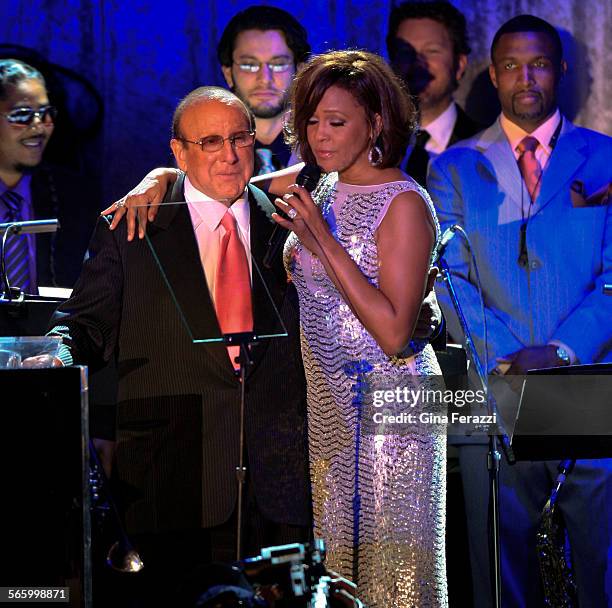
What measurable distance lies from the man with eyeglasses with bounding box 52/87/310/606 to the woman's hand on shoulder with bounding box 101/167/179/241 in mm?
56

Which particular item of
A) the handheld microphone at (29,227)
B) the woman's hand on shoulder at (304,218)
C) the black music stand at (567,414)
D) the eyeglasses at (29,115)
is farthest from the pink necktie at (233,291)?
the eyeglasses at (29,115)

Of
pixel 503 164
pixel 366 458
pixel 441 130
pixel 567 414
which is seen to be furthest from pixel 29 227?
pixel 503 164

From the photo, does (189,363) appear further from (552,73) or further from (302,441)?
(552,73)

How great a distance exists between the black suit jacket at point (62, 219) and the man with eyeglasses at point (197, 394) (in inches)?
66.2

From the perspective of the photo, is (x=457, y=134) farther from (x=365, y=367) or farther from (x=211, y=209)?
(x=211, y=209)

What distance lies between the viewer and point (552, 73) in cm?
423

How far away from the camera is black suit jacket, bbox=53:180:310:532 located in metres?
2.54

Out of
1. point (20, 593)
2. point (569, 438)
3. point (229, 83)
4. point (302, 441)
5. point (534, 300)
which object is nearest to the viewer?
point (20, 593)

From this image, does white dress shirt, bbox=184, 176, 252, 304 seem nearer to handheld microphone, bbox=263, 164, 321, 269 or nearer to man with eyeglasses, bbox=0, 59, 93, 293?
handheld microphone, bbox=263, 164, 321, 269

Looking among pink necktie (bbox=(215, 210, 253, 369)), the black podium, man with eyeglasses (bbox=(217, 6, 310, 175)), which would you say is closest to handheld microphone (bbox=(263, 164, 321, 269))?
pink necktie (bbox=(215, 210, 253, 369))

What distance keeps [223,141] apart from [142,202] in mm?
274

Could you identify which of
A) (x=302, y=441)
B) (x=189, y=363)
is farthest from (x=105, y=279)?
(x=302, y=441)

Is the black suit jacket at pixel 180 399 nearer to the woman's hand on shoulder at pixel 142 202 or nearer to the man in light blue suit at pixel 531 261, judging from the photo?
the woman's hand on shoulder at pixel 142 202

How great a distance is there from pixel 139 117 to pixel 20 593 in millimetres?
2929
